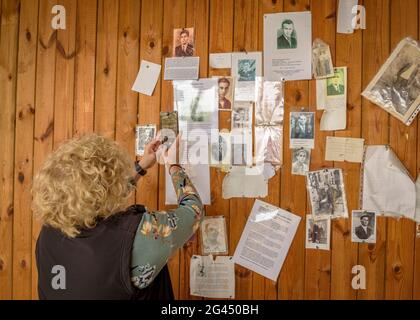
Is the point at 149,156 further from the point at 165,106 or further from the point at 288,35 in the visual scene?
the point at 288,35

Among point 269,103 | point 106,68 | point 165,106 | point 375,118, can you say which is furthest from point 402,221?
point 106,68

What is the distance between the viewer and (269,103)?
1414 mm

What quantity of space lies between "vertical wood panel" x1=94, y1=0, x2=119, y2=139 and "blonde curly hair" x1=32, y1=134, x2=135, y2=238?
549 millimetres

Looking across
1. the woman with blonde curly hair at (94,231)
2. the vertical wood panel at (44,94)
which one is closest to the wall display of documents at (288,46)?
the woman with blonde curly hair at (94,231)

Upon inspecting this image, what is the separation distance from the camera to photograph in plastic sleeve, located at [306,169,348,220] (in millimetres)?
1373

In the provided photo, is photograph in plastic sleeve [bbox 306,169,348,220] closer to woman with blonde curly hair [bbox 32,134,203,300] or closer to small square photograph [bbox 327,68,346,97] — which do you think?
small square photograph [bbox 327,68,346,97]

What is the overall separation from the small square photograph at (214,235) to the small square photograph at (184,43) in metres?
0.69

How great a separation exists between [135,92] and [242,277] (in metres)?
0.88

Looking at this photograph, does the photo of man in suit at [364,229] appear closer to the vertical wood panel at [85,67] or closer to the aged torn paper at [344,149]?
the aged torn paper at [344,149]

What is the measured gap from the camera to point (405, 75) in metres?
1.33

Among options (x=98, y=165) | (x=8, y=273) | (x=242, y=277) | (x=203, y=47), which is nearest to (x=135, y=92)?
(x=203, y=47)

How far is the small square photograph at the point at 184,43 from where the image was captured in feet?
4.80

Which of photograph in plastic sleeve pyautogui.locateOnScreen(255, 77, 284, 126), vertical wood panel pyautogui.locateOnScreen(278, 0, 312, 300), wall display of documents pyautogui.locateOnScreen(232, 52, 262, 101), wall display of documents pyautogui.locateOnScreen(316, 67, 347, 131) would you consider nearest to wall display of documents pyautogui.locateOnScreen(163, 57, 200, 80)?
wall display of documents pyautogui.locateOnScreen(232, 52, 262, 101)
